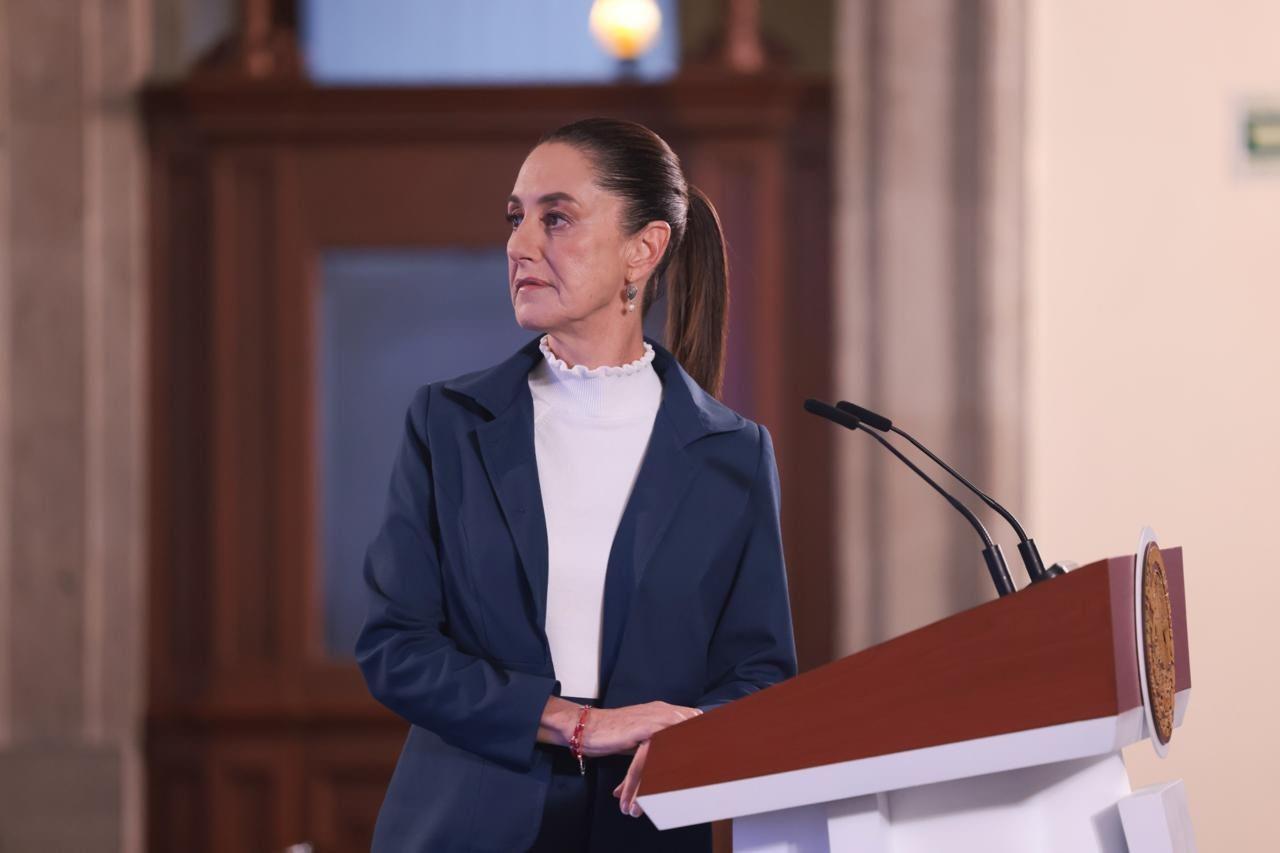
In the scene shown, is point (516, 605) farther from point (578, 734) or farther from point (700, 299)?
point (700, 299)

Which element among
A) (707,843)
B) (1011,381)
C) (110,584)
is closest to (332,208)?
(110,584)

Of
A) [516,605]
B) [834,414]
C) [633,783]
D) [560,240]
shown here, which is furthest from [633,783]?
[560,240]

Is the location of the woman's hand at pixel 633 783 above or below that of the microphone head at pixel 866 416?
below

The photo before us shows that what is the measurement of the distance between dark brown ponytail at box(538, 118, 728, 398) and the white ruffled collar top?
0.33 ft

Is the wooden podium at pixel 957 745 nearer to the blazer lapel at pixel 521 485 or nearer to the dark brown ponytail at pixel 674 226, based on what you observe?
the blazer lapel at pixel 521 485

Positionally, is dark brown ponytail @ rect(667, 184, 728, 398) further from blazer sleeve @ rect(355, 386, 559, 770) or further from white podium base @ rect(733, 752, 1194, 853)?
white podium base @ rect(733, 752, 1194, 853)

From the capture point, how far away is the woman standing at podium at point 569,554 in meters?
1.47

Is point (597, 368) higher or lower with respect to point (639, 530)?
higher

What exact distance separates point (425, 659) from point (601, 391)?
1.19 ft

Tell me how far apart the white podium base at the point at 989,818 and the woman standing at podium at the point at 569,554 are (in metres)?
0.19

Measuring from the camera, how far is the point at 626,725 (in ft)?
4.59

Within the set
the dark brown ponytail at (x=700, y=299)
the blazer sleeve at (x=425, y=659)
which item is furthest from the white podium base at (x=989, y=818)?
the dark brown ponytail at (x=700, y=299)

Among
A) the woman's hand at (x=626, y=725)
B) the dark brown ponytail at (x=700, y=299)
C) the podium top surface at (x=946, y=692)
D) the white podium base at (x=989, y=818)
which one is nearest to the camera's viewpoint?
the podium top surface at (x=946, y=692)

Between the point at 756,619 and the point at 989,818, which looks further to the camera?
the point at 756,619
